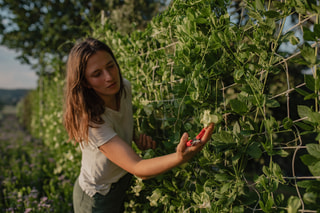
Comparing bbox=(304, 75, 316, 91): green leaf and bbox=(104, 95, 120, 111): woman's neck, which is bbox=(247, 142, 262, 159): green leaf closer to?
bbox=(304, 75, 316, 91): green leaf

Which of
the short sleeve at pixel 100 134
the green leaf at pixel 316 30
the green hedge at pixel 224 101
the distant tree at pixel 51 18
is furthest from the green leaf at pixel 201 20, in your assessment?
the distant tree at pixel 51 18

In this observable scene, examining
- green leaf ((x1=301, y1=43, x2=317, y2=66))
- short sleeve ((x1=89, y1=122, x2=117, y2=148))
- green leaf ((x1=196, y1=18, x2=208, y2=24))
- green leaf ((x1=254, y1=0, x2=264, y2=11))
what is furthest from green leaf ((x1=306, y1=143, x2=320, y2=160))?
short sleeve ((x1=89, y1=122, x2=117, y2=148))

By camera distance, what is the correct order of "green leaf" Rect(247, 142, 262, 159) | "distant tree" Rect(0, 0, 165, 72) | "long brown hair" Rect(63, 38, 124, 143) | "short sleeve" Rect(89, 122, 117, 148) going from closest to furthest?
"green leaf" Rect(247, 142, 262, 159) → "short sleeve" Rect(89, 122, 117, 148) → "long brown hair" Rect(63, 38, 124, 143) → "distant tree" Rect(0, 0, 165, 72)

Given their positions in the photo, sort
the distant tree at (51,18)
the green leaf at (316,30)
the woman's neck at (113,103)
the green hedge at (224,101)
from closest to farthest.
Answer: the green leaf at (316,30), the green hedge at (224,101), the woman's neck at (113,103), the distant tree at (51,18)

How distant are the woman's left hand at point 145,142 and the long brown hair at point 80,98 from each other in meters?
0.33

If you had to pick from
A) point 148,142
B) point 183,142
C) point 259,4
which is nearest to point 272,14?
point 259,4

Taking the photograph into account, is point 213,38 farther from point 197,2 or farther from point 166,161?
Answer: point 166,161

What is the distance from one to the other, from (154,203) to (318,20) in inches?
46.5

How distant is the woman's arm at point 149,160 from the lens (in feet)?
3.35

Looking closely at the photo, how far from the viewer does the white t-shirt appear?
1526 mm

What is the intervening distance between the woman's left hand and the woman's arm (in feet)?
1.21

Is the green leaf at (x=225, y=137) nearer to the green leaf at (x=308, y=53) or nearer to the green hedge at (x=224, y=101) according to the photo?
the green hedge at (x=224, y=101)

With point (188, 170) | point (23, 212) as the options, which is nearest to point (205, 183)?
point (188, 170)

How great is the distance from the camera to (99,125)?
1.40 metres
